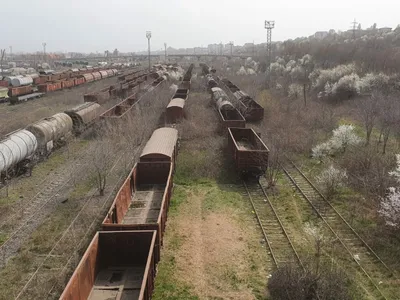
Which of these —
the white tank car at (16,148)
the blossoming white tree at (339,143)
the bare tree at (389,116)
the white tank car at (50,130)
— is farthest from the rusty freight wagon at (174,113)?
the bare tree at (389,116)

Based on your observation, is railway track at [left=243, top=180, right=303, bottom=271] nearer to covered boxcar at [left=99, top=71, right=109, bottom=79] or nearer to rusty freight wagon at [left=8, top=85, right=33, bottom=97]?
rusty freight wagon at [left=8, top=85, right=33, bottom=97]

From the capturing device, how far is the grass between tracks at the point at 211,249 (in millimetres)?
11367

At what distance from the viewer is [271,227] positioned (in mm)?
15141

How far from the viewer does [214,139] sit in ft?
88.4

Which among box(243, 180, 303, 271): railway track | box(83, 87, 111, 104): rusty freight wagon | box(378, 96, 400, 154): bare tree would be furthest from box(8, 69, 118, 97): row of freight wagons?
box(378, 96, 400, 154): bare tree

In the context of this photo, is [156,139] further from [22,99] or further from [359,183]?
[22,99]

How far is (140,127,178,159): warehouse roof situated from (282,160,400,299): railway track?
709 centimetres

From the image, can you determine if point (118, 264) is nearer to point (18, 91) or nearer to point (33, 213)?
point (33, 213)

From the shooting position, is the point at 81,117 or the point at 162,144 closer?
the point at 162,144

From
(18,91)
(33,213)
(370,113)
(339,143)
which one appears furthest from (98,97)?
(370,113)

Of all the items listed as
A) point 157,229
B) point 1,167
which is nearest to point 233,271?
point 157,229

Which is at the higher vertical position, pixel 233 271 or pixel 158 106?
pixel 158 106

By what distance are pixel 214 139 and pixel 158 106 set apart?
43.2ft

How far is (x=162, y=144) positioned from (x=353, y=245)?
431 inches
